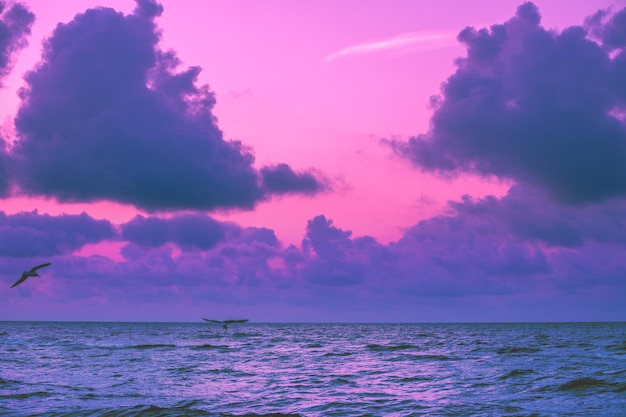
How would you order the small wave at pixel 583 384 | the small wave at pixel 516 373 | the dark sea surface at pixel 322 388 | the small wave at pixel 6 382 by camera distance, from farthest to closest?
the small wave at pixel 516 373 < the small wave at pixel 6 382 < the small wave at pixel 583 384 < the dark sea surface at pixel 322 388

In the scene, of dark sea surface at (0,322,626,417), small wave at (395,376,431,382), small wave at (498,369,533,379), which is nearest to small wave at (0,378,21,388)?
dark sea surface at (0,322,626,417)

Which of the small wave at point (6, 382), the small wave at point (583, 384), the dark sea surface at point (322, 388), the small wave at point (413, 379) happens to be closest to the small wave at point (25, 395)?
the dark sea surface at point (322, 388)

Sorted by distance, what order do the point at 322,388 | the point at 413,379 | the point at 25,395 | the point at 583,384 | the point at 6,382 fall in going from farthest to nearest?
the point at 413,379, the point at 6,382, the point at 322,388, the point at 583,384, the point at 25,395

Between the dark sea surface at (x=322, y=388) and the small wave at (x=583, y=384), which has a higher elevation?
the small wave at (x=583, y=384)

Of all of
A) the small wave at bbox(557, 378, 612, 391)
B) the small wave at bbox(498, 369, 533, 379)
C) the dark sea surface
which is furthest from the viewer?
the small wave at bbox(498, 369, 533, 379)

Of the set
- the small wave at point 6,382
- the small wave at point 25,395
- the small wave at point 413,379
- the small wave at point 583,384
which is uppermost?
the small wave at point 583,384

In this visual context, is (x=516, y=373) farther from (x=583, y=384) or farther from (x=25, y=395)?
(x=25, y=395)

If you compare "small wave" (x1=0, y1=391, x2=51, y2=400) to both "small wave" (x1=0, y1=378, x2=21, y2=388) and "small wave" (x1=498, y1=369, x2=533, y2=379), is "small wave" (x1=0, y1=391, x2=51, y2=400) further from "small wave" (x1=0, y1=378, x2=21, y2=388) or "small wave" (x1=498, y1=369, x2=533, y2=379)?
"small wave" (x1=498, y1=369, x2=533, y2=379)

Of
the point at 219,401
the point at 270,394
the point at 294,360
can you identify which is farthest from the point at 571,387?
the point at 294,360

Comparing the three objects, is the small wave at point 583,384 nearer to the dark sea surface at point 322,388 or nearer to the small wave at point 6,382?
the dark sea surface at point 322,388

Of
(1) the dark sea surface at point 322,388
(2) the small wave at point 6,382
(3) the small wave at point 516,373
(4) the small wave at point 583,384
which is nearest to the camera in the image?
(1) the dark sea surface at point 322,388

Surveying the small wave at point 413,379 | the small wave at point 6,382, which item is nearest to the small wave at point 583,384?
the small wave at point 413,379

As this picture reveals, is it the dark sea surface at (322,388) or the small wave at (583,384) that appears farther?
the small wave at (583,384)

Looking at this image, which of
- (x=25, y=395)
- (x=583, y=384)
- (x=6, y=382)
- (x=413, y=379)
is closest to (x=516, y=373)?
(x=413, y=379)
